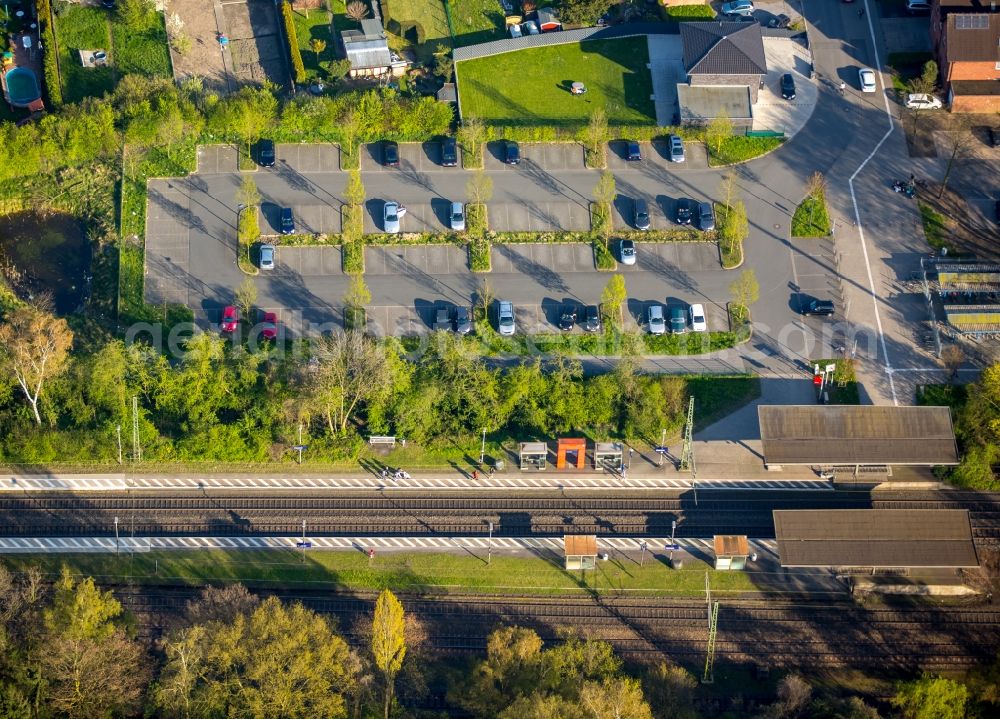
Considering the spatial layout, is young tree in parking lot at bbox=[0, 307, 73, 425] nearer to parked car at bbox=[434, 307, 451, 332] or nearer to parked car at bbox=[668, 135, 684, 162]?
parked car at bbox=[434, 307, 451, 332]

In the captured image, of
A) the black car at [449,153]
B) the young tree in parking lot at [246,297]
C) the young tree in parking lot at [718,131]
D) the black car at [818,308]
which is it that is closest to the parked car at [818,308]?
the black car at [818,308]

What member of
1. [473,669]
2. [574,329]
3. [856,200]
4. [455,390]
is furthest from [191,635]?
[856,200]

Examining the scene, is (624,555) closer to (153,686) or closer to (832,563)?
(832,563)

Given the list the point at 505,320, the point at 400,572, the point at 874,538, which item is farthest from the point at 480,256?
the point at 874,538

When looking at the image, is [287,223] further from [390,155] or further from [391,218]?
[390,155]

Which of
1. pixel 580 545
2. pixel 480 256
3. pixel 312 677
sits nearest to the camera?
pixel 312 677

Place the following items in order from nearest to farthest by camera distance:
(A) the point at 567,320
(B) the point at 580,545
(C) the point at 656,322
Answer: (B) the point at 580,545, (A) the point at 567,320, (C) the point at 656,322

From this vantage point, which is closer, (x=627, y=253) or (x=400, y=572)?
(x=400, y=572)
